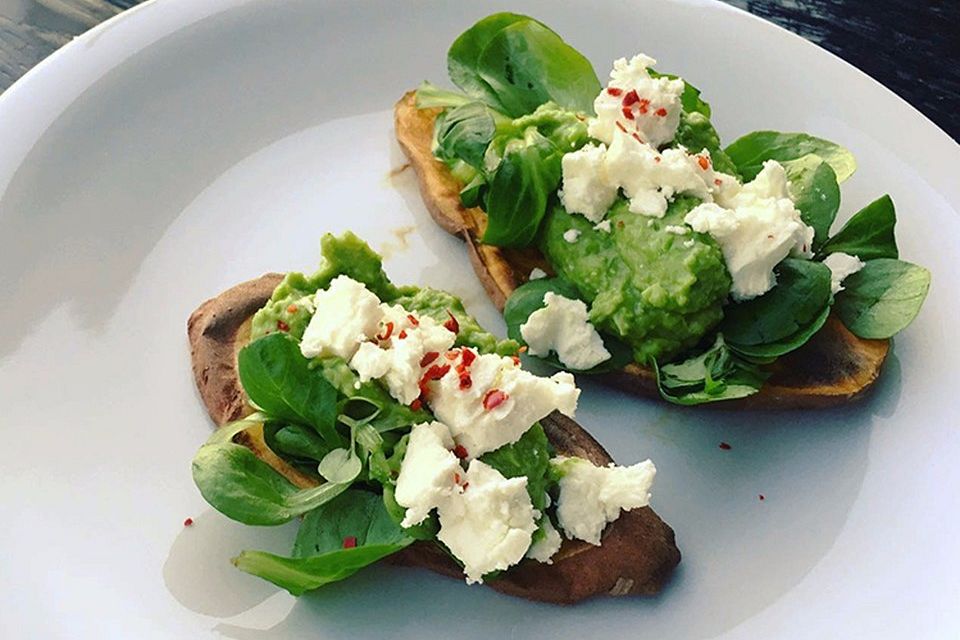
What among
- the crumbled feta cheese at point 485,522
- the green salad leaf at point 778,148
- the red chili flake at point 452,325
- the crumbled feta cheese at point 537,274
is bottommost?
the crumbled feta cheese at point 537,274

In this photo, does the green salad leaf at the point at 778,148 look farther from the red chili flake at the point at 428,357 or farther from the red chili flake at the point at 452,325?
the red chili flake at the point at 428,357

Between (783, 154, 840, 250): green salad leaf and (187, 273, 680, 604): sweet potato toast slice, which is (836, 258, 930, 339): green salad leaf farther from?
(187, 273, 680, 604): sweet potato toast slice

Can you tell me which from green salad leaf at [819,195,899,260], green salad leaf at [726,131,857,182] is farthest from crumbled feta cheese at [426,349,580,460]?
green salad leaf at [726,131,857,182]

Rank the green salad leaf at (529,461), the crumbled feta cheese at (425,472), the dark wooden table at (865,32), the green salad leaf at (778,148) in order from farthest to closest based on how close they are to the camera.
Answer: the dark wooden table at (865,32)
the green salad leaf at (778,148)
the green salad leaf at (529,461)
the crumbled feta cheese at (425,472)

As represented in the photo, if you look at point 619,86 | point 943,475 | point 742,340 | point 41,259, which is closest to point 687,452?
point 742,340

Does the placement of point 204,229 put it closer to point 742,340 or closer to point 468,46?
point 468,46

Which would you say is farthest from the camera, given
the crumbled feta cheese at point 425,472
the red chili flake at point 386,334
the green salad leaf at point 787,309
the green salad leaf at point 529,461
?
the green salad leaf at point 787,309

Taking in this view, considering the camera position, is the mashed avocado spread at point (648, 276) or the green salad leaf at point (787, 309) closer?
the mashed avocado spread at point (648, 276)

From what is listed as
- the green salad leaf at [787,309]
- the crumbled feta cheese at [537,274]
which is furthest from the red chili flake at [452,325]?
the green salad leaf at [787,309]
